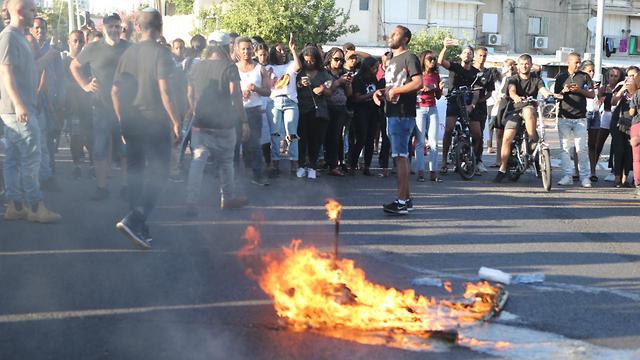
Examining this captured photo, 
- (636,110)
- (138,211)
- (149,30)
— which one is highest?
(149,30)

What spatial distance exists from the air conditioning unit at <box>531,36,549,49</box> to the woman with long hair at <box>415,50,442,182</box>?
1812 inches

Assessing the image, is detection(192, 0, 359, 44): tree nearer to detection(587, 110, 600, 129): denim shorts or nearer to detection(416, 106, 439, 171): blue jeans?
detection(587, 110, 600, 129): denim shorts

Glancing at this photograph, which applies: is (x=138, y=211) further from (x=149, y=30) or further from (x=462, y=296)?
(x=462, y=296)

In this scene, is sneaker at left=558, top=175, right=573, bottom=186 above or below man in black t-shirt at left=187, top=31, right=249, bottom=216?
below

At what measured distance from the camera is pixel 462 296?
6.03 meters

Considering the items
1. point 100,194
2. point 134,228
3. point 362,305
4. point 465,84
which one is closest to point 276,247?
point 134,228

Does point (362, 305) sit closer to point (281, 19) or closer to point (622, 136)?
point (622, 136)

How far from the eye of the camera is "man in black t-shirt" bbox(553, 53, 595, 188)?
41.0ft

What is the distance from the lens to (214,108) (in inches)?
358

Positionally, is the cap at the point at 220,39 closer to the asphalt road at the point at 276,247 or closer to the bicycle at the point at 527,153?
the asphalt road at the point at 276,247

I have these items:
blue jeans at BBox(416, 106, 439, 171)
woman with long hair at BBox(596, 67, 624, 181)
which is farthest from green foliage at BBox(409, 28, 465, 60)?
blue jeans at BBox(416, 106, 439, 171)

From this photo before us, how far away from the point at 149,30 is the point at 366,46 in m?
43.1

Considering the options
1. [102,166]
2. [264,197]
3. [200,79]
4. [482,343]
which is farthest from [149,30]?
[482,343]

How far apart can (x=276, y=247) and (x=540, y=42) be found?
170ft
